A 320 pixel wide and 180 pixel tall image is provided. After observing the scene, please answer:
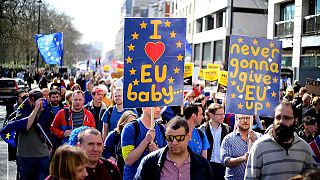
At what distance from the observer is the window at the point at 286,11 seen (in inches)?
1136

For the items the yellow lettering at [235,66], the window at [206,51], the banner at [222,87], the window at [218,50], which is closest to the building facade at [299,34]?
the banner at [222,87]

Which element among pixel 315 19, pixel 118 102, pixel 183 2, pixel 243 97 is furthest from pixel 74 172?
pixel 183 2

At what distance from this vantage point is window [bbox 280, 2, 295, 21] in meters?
28.8

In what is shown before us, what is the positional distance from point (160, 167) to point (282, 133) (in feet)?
3.64

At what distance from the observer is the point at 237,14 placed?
4119cm

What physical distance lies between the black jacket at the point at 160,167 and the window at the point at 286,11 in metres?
25.6

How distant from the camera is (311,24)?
2595 cm

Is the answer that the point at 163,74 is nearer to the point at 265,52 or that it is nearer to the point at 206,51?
the point at 265,52

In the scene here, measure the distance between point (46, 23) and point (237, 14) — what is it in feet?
105

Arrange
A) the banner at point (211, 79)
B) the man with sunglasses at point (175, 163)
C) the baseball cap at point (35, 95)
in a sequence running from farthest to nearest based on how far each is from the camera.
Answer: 1. the banner at point (211, 79)
2. the baseball cap at point (35, 95)
3. the man with sunglasses at point (175, 163)

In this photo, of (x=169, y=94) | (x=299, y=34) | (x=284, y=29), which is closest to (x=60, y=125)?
(x=169, y=94)

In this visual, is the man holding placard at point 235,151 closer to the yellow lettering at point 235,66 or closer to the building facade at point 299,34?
the yellow lettering at point 235,66

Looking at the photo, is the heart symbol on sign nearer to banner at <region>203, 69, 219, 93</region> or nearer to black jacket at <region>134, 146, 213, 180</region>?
black jacket at <region>134, 146, 213, 180</region>

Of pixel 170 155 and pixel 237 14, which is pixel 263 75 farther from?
pixel 237 14
